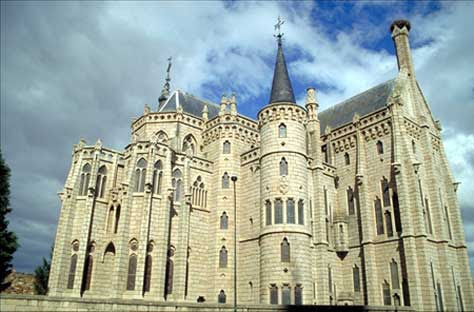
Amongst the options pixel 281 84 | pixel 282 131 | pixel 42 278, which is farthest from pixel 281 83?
pixel 42 278

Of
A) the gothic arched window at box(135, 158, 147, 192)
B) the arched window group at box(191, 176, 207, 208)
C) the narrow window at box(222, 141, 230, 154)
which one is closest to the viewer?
the gothic arched window at box(135, 158, 147, 192)

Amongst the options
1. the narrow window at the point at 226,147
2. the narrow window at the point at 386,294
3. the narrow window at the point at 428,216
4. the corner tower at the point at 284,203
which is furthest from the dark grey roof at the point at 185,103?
the narrow window at the point at 386,294

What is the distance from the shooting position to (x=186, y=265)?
31.8 meters

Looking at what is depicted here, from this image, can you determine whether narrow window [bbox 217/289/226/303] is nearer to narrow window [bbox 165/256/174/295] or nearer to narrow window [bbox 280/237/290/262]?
narrow window [bbox 165/256/174/295]

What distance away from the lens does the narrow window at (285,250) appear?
2964cm

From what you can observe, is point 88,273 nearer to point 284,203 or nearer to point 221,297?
point 221,297

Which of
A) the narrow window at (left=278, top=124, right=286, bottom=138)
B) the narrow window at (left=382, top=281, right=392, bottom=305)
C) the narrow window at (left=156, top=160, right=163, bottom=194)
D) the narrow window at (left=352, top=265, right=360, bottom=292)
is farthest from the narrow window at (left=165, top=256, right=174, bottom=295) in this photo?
the narrow window at (left=382, top=281, right=392, bottom=305)

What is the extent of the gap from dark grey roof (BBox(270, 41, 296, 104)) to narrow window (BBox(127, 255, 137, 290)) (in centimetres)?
1830

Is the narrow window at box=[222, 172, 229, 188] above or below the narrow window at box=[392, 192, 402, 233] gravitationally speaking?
above

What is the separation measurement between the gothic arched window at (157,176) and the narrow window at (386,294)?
2033 centimetres

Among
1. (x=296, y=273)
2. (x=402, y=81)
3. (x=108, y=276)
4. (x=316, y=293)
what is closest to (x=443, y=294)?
(x=316, y=293)

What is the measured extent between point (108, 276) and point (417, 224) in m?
24.8

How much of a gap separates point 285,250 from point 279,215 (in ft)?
9.33

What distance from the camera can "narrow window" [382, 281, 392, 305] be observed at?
101 ft
